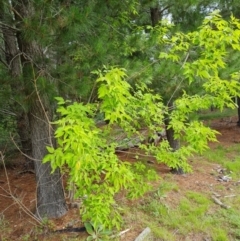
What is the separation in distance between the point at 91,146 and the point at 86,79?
987 mm

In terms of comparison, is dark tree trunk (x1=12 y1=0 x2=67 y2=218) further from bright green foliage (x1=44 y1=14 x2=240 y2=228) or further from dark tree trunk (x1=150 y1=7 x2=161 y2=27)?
dark tree trunk (x1=150 y1=7 x2=161 y2=27)

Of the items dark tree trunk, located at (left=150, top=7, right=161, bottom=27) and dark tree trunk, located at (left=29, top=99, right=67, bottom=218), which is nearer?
dark tree trunk, located at (left=29, top=99, right=67, bottom=218)

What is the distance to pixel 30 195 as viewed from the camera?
3.75m

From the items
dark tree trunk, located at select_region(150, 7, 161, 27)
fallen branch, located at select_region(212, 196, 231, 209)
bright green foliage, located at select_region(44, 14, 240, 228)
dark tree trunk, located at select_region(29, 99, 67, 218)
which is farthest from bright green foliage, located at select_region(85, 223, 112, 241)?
dark tree trunk, located at select_region(150, 7, 161, 27)

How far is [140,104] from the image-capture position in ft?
8.68

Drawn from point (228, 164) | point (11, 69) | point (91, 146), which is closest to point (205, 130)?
point (91, 146)

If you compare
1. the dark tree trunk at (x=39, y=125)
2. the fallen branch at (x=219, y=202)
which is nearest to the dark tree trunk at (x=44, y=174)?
the dark tree trunk at (x=39, y=125)

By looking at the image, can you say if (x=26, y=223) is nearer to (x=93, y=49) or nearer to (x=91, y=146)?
(x=91, y=146)

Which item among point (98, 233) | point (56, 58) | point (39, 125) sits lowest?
point (98, 233)

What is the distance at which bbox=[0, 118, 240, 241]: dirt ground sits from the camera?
287 cm

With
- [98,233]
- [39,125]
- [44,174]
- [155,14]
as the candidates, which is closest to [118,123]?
[39,125]

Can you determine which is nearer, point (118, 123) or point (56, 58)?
point (118, 123)

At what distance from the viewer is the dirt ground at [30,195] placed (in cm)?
287

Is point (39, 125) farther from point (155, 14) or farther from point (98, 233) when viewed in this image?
point (155, 14)
